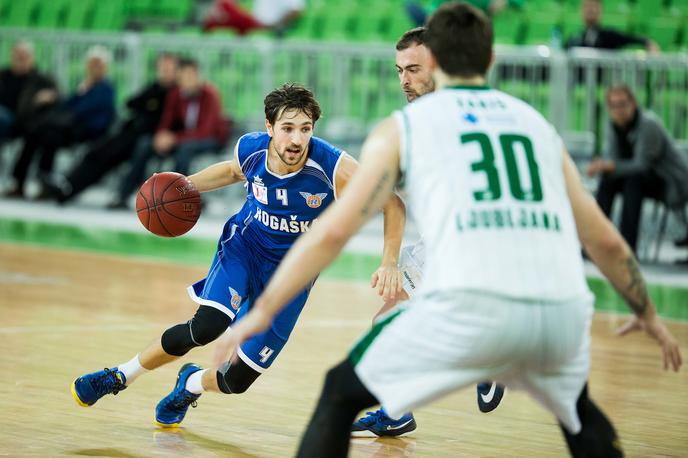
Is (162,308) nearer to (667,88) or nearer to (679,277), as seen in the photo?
(679,277)

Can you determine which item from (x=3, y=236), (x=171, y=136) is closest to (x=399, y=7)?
(x=171, y=136)

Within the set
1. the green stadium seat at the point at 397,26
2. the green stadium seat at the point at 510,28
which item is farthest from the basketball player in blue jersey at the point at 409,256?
the green stadium seat at the point at 397,26

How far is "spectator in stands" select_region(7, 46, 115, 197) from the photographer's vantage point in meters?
16.9

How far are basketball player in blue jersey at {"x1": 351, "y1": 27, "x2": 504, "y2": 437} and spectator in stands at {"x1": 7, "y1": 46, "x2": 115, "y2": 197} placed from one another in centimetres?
1144

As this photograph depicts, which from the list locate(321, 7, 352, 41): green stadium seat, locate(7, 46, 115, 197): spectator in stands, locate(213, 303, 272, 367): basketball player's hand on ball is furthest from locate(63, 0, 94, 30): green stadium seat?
locate(213, 303, 272, 367): basketball player's hand on ball

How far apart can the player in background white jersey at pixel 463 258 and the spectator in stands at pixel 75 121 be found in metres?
13.7

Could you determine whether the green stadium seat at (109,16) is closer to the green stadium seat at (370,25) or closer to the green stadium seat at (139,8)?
the green stadium seat at (139,8)

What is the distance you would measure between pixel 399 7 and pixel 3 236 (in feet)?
22.0

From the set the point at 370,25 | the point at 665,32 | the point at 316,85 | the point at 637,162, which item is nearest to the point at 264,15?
the point at 370,25

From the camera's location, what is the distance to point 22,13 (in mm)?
21812

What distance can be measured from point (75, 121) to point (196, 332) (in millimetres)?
11905

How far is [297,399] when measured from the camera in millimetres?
6625

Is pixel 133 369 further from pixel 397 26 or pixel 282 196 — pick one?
pixel 397 26

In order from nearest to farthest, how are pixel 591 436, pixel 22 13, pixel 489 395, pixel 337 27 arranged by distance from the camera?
pixel 591 436 → pixel 489 395 → pixel 337 27 → pixel 22 13
